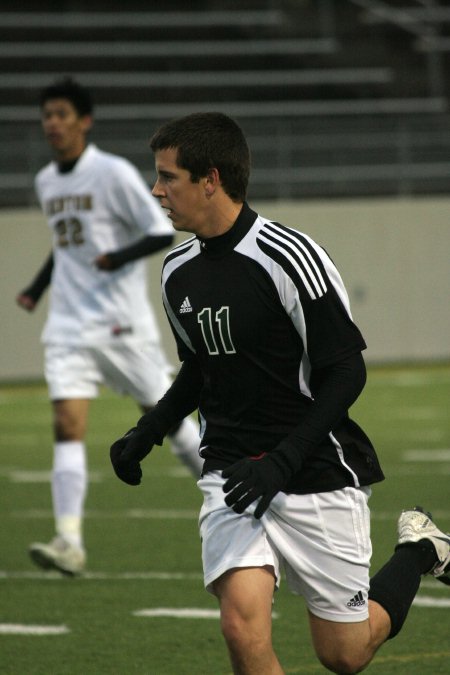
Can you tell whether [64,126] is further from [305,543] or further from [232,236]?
[305,543]

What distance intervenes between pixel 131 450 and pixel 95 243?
365 cm

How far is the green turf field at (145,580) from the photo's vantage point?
5590mm

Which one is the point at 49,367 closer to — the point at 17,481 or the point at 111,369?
the point at 111,369

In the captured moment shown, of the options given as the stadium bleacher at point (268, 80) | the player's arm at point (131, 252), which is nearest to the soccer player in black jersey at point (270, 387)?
the player's arm at point (131, 252)

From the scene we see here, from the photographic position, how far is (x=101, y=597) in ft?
22.0

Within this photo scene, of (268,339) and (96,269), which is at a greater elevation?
(268,339)

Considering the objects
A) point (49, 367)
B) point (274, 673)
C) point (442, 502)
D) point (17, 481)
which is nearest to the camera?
point (274, 673)

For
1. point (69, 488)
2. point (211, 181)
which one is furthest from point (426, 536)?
point (69, 488)

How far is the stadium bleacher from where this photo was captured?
74.3 ft

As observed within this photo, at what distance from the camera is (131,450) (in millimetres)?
4430

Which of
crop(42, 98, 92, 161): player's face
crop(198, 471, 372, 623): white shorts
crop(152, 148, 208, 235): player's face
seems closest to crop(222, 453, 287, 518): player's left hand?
crop(198, 471, 372, 623): white shorts

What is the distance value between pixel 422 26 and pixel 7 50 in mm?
7680

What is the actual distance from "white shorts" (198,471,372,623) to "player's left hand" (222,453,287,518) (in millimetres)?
187

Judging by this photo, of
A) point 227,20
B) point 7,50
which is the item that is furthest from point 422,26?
point 7,50
